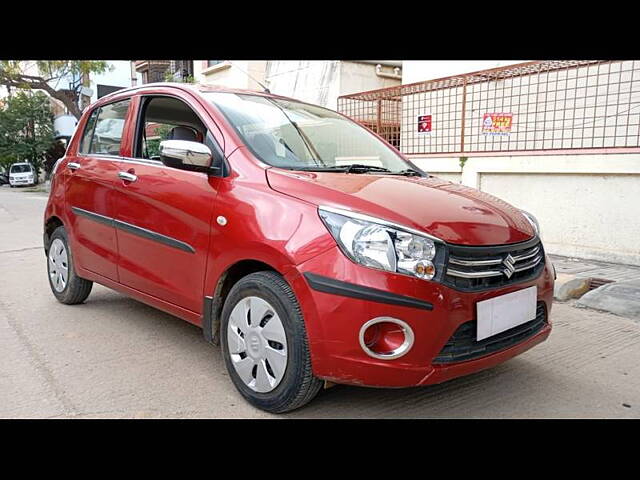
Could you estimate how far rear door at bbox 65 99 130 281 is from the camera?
12.5 ft

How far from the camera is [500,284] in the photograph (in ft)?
8.37

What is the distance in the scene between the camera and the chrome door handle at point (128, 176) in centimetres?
354

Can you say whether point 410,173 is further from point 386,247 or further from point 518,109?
point 518,109

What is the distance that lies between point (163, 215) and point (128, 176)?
0.55 meters

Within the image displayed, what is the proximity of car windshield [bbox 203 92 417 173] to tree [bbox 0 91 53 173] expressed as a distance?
35.6 metres

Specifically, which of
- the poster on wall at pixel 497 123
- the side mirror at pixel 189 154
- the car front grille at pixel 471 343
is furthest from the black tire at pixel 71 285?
the poster on wall at pixel 497 123

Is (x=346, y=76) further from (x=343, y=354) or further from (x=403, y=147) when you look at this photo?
(x=343, y=354)

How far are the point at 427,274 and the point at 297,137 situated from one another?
1384mm

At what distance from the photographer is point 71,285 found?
452 centimetres

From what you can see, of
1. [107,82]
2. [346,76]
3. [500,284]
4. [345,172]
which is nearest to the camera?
[500,284]

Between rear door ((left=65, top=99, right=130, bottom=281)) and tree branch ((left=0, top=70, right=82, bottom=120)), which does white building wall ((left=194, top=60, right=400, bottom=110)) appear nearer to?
rear door ((left=65, top=99, right=130, bottom=281))

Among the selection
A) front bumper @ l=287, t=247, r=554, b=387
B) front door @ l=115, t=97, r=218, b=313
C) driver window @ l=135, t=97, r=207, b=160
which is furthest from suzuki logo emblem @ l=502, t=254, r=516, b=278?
driver window @ l=135, t=97, r=207, b=160

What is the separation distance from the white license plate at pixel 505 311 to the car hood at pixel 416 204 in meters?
0.27
